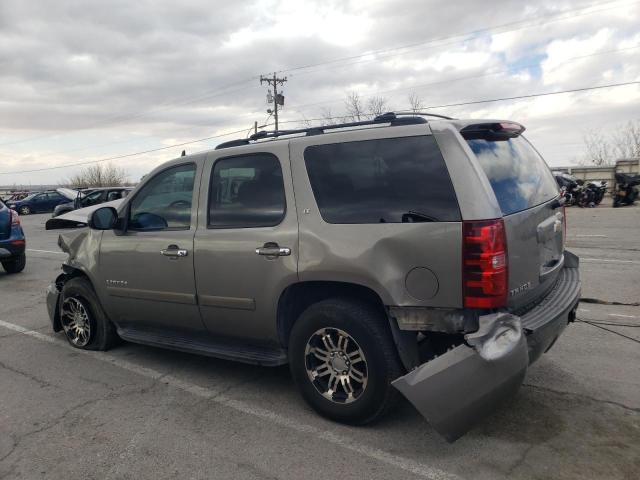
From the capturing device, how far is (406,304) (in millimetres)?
3131

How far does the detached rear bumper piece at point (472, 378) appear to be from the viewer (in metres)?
2.84

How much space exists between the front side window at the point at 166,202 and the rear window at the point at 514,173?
221 cm

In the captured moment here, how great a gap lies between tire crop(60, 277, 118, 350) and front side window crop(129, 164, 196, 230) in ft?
3.13

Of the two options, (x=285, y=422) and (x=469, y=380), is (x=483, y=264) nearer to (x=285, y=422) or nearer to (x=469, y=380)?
(x=469, y=380)

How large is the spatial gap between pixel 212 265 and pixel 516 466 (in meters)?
2.35

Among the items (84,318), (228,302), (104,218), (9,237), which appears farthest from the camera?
(9,237)

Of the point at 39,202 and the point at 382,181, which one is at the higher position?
the point at 382,181

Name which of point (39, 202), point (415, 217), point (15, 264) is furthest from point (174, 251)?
point (39, 202)

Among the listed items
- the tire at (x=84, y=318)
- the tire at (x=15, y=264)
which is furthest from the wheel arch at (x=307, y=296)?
the tire at (x=15, y=264)

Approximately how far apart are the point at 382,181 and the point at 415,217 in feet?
1.11

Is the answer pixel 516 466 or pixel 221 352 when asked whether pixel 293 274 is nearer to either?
pixel 221 352

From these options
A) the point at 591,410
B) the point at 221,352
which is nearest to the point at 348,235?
the point at 221,352

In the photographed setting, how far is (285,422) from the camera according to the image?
141 inches

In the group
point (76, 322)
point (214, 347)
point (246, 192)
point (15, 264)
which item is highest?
point (246, 192)
